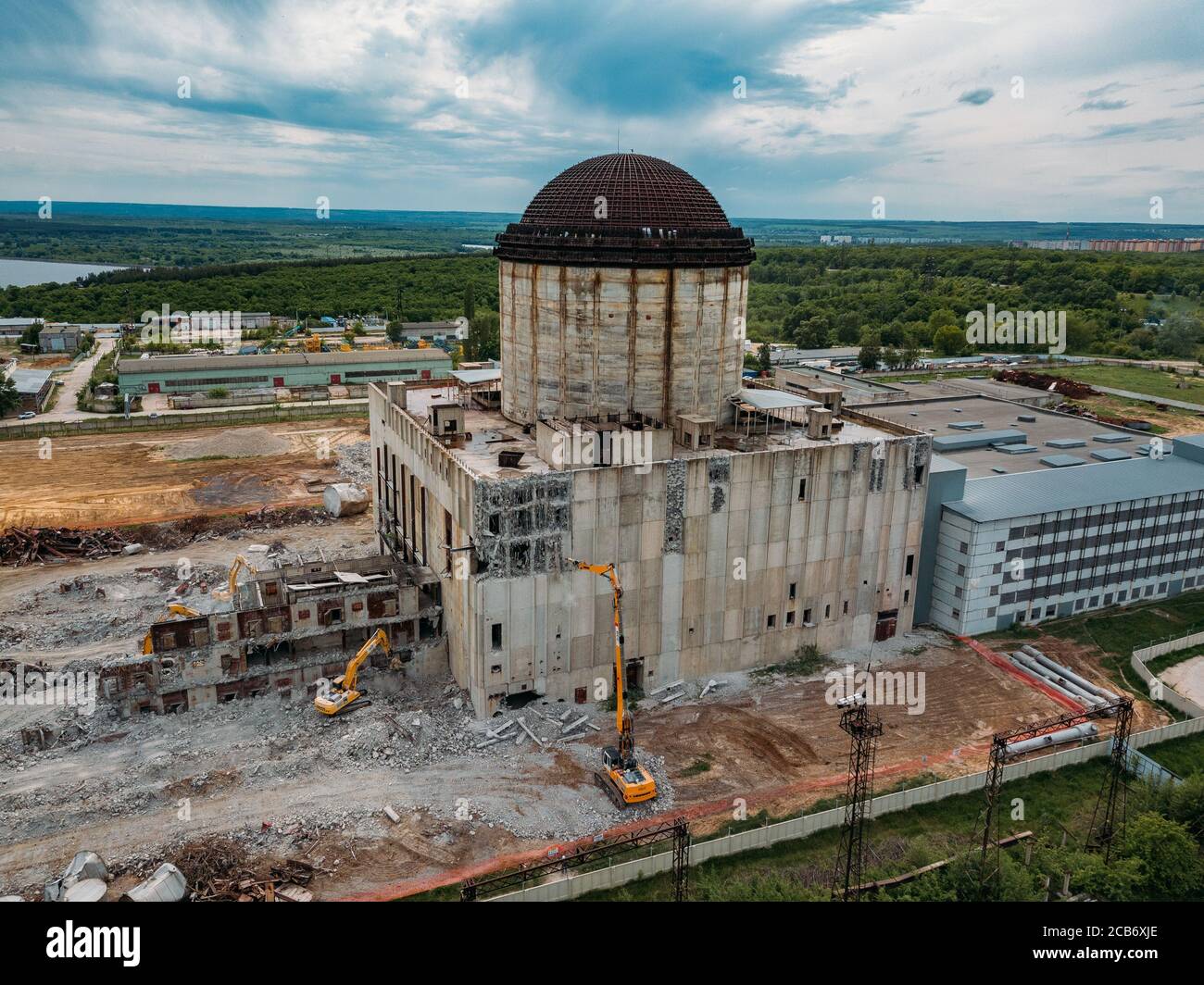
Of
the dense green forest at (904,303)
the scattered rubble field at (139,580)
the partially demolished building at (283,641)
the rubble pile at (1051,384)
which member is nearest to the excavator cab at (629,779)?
the partially demolished building at (283,641)

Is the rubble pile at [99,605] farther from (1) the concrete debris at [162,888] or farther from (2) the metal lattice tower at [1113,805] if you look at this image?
(2) the metal lattice tower at [1113,805]

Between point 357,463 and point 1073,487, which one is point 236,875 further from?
point 357,463

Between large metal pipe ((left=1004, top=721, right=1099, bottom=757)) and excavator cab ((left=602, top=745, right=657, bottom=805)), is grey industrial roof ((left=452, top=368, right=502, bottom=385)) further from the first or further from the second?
large metal pipe ((left=1004, top=721, right=1099, bottom=757))

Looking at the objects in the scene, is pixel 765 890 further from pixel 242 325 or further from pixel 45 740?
pixel 242 325

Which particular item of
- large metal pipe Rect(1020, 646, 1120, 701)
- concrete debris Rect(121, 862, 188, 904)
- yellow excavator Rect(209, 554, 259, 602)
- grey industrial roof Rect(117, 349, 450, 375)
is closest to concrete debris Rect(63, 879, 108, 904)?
concrete debris Rect(121, 862, 188, 904)

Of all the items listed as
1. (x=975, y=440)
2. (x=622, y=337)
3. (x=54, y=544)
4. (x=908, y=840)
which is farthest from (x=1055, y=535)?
(x=54, y=544)

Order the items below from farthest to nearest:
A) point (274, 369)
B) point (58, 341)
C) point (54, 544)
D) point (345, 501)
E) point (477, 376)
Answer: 1. point (58, 341)
2. point (274, 369)
3. point (345, 501)
4. point (54, 544)
5. point (477, 376)
